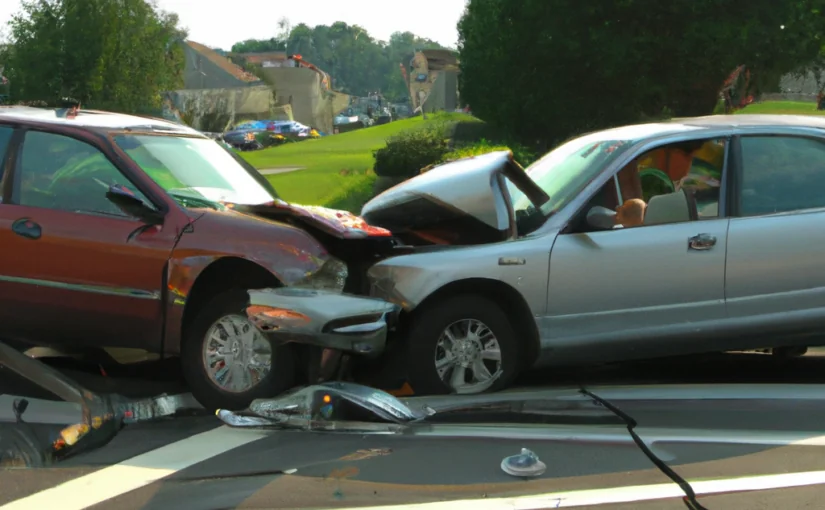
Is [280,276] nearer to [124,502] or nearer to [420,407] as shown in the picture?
[420,407]

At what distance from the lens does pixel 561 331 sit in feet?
17.8

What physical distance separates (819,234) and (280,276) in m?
3.32

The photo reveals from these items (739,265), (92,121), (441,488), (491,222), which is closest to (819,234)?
(739,265)

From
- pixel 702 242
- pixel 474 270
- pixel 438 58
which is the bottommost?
pixel 474 270

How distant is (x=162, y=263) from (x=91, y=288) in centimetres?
52

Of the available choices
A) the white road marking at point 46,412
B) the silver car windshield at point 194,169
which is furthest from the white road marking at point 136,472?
the silver car windshield at point 194,169

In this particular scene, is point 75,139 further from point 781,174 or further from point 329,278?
point 781,174

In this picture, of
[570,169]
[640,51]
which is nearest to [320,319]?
[570,169]

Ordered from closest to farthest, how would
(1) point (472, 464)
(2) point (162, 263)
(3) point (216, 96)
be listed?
(1) point (472, 464) → (2) point (162, 263) → (3) point (216, 96)

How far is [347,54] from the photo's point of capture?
18512 centimetres

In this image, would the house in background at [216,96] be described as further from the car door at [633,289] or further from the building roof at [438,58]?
the car door at [633,289]

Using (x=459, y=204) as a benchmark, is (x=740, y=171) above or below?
above

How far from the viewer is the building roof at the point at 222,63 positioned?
8506cm

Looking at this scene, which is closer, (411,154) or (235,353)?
(235,353)
